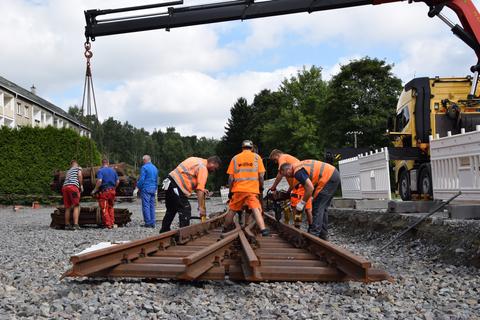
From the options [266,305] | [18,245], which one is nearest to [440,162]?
[266,305]

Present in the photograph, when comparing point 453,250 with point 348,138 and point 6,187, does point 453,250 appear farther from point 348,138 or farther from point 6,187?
point 348,138

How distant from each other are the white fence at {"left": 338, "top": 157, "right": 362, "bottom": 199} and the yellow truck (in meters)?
1.65

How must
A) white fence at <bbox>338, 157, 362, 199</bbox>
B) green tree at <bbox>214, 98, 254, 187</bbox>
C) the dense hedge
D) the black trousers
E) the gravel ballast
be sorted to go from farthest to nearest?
green tree at <bbox>214, 98, 254, 187</bbox> → the dense hedge → white fence at <bbox>338, 157, 362, 199</bbox> → the black trousers → the gravel ballast

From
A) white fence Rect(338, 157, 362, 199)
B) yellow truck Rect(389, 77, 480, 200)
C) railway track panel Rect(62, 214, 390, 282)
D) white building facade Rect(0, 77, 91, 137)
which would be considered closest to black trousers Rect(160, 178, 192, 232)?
railway track panel Rect(62, 214, 390, 282)

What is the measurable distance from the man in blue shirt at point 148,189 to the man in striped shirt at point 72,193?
155cm

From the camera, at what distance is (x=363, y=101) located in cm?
4806

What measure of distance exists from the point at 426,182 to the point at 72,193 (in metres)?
8.66

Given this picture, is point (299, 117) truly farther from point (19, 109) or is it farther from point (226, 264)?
point (226, 264)

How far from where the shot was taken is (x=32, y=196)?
1235 inches

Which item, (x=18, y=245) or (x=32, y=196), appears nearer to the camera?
(x=18, y=245)

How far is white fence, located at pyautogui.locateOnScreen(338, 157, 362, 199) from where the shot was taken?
1551 centimetres

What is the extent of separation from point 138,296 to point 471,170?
6556mm

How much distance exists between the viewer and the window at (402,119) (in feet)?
47.3

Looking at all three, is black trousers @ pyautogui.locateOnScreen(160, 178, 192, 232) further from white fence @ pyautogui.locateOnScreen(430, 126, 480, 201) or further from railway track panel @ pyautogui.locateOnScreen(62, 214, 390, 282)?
white fence @ pyautogui.locateOnScreen(430, 126, 480, 201)
